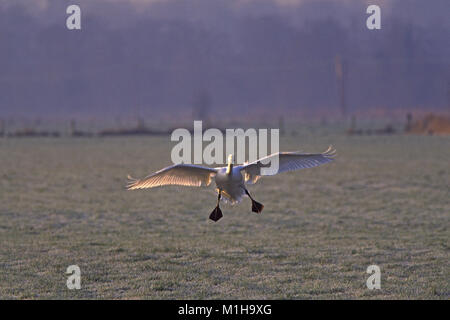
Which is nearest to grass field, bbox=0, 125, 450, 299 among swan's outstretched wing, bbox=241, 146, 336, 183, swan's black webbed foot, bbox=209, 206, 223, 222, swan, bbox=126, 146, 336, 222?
swan's black webbed foot, bbox=209, 206, 223, 222

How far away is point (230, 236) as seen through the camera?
11609 mm

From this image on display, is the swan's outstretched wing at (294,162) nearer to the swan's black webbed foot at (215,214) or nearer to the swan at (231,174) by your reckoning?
the swan at (231,174)

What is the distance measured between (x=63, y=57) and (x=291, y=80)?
5252cm

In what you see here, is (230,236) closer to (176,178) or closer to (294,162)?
(176,178)

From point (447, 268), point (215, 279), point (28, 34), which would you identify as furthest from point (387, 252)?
point (28, 34)

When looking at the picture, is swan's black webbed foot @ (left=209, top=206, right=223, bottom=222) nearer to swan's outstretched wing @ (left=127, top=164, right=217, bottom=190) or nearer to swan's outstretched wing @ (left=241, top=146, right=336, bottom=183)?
swan's outstretched wing @ (left=127, top=164, right=217, bottom=190)

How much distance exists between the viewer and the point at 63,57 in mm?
146250

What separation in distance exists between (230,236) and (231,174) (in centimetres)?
339

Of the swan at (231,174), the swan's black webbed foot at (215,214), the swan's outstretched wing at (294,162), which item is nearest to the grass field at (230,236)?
the swan's black webbed foot at (215,214)

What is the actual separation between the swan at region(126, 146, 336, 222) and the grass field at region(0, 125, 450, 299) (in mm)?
1127

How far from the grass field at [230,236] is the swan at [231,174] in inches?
44.4

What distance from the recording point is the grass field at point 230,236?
823 centimetres

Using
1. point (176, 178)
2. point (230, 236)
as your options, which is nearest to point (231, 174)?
point (176, 178)

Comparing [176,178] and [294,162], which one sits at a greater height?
[294,162]
